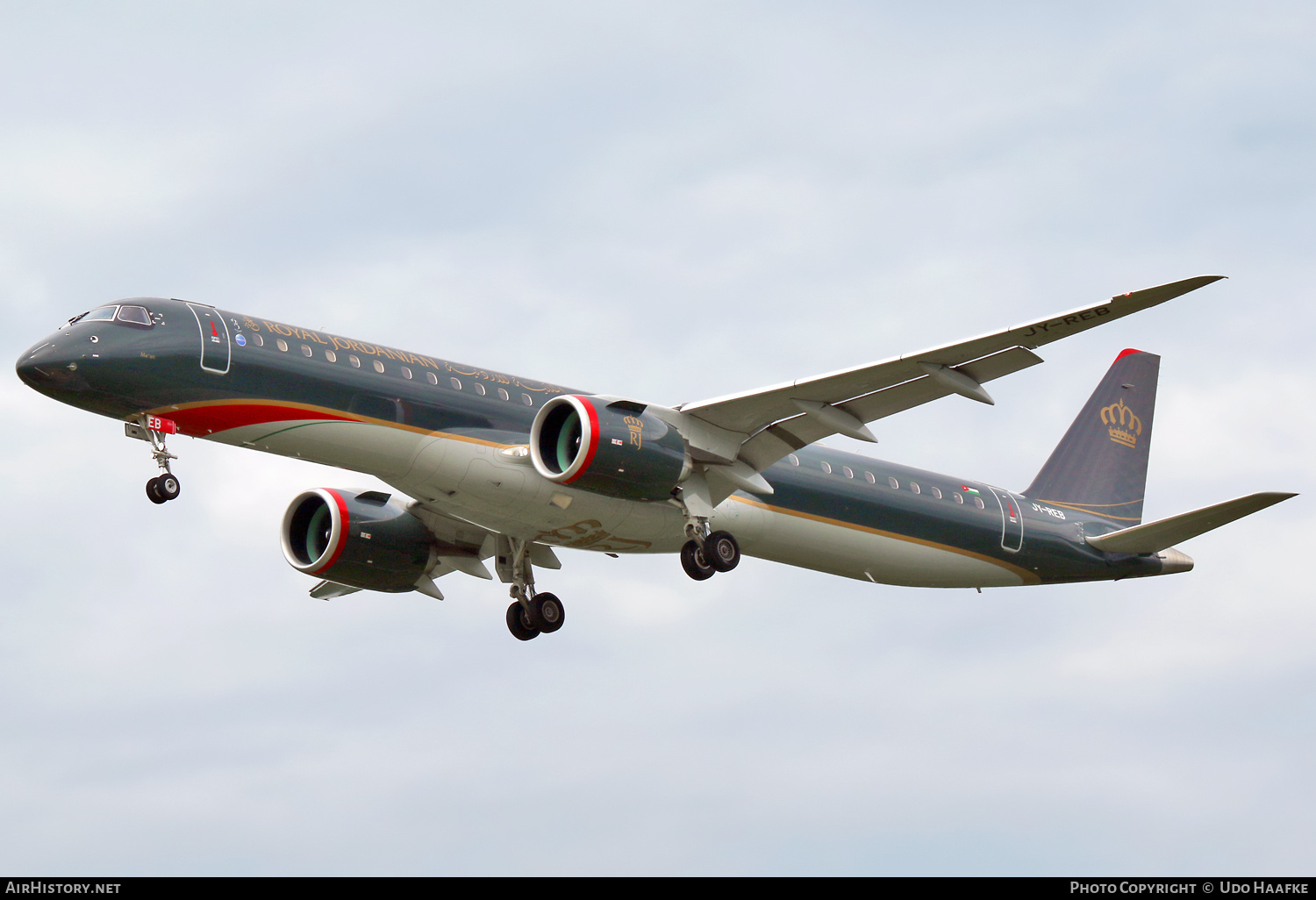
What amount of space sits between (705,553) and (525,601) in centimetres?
583

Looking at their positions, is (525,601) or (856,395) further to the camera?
(525,601)

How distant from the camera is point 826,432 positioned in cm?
3356

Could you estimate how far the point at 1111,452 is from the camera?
4369cm

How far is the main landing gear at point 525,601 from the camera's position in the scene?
37312 millimetres

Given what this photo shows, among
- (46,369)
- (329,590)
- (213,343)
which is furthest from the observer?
(329,590)

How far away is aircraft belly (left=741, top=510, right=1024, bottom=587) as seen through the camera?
35.8 meters

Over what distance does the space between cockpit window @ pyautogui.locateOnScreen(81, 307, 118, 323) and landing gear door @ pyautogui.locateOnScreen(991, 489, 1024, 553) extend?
21.2m

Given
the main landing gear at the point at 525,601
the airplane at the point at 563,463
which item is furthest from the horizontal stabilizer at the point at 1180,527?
the main landing gear at the point at 525,601

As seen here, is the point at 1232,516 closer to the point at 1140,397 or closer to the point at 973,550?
the point at 973,550

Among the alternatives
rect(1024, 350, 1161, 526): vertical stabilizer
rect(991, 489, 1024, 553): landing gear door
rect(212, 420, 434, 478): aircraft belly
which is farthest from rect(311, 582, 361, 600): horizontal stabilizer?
rect(1024, 350, 1161, 526): vertical stabilizer

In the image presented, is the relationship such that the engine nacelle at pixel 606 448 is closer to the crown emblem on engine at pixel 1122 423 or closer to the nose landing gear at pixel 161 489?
the nose landing gear at pixel 161 489

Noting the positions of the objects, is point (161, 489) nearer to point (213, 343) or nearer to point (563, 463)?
point (213, 343)

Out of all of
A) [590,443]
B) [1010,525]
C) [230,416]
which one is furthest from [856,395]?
[230,416]
